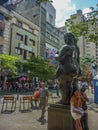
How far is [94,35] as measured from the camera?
14859 millimetres

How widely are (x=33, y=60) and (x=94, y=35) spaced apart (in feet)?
56.0

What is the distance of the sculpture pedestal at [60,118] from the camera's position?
209 inches

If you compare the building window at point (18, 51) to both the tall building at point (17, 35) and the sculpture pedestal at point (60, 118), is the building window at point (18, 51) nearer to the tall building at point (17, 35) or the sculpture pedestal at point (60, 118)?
the tall building at point (17, 35)

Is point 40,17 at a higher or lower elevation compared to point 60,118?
higher

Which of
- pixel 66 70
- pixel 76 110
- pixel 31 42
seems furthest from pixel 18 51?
pixel 76 110

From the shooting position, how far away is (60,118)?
5496 mm

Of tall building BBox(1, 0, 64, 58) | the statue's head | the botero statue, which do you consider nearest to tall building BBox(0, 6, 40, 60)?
tall building BBox(1, 0, 64, 58)

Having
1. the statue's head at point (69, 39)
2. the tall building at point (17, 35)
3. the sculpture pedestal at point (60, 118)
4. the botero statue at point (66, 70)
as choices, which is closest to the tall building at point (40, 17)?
the tall building at point (17, 35)

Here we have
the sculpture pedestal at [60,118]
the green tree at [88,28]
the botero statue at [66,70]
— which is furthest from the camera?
the green tree at [88,28]

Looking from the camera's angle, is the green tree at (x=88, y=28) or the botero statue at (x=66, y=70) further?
the green tree at (x=88, y=28)

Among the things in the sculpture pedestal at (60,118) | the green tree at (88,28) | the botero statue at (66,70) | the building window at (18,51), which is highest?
the building window at (18,51)

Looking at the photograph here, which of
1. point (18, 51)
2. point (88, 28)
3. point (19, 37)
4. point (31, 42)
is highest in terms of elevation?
point (19, 37)

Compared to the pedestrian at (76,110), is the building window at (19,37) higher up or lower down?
higher up

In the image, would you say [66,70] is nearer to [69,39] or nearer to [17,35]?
[69,39]
